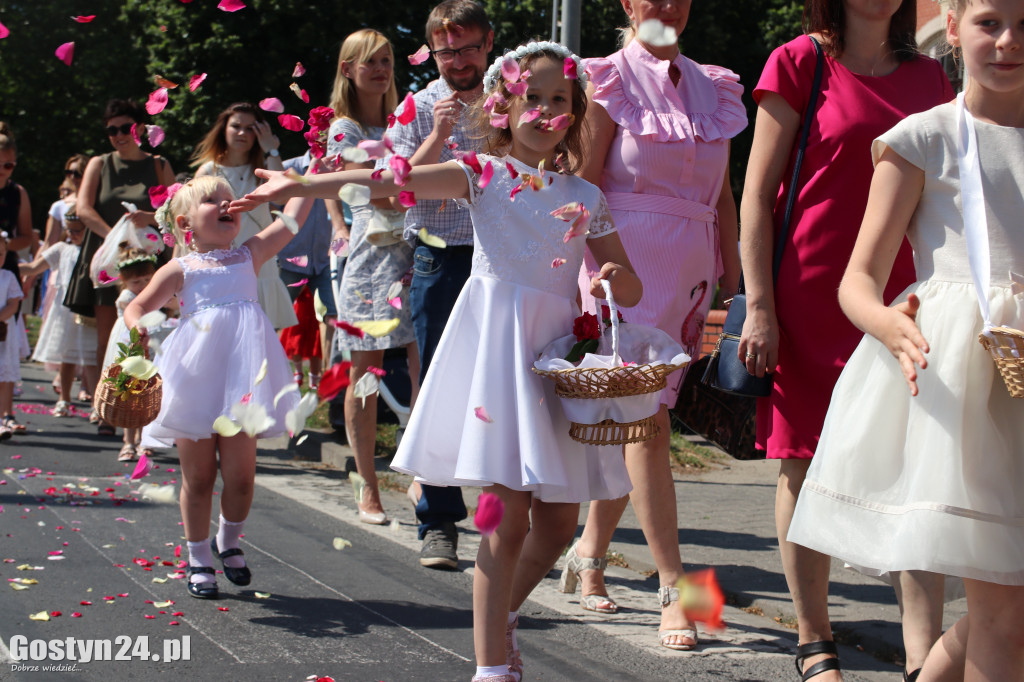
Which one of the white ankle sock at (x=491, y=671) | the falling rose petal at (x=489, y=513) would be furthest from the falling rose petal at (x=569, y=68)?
the white ankle sock at (x=491, y=671)

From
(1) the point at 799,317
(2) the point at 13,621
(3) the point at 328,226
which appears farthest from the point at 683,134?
(3) the point at 328,226

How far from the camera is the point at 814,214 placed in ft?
12.1

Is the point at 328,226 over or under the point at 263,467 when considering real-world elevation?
over

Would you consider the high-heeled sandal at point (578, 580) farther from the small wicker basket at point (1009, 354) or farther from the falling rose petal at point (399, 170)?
the small wicker basket at point (1009, 354)

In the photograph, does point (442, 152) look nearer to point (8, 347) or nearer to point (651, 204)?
point (651, 204)

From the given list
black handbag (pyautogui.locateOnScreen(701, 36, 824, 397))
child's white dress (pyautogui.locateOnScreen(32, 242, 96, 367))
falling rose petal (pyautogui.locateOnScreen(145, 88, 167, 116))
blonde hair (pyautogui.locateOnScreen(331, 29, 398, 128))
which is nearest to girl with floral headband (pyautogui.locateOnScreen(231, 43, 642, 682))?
black handbag (pyautogui.locateOnScreen(701, 36, 824, 397))

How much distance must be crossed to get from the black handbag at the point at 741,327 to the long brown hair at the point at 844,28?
0.17ft

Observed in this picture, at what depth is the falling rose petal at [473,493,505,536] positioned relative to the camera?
345 centimetres

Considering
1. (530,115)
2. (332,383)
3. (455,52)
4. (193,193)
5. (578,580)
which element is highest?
(455,52)

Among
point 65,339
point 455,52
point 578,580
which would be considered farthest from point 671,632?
point 65,339

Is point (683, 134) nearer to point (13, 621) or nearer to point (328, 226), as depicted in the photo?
point (13, 621)

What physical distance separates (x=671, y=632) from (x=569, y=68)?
6.61ft

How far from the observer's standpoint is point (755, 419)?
412cm

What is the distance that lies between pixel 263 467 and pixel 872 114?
5367 millimetres
